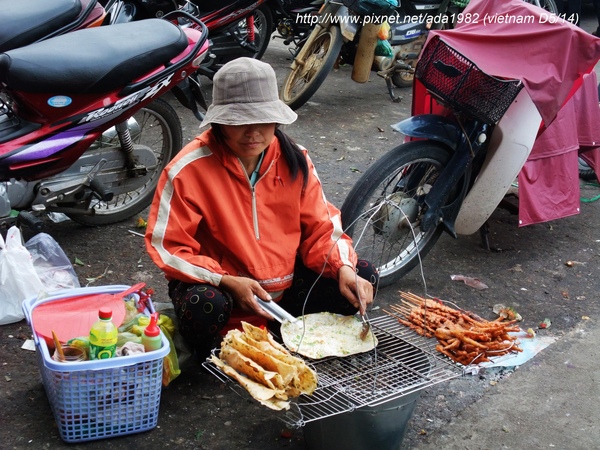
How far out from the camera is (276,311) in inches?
101

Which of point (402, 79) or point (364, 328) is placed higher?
point (364, 328)

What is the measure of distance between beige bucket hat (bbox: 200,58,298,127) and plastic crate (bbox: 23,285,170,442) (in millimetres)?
749

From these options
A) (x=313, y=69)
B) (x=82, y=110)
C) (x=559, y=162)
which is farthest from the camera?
(x=313, y=69)

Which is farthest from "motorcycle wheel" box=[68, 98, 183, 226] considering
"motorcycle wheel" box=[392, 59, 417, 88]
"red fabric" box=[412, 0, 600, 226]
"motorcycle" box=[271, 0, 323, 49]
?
"motorcycle wheel" box=[392, 59, 417, 88]

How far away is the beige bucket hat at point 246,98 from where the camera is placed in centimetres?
254

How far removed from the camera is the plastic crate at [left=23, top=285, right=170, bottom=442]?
92.5 inches

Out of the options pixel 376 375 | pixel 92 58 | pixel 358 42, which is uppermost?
pixel 92 58

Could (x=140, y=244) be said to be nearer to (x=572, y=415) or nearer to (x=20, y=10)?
(x=20, y=10)

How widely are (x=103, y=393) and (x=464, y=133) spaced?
6.81 ft

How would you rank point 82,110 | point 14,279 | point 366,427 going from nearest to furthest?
point 366,427
point 14,279
point 82,110

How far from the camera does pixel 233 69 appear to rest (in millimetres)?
2586

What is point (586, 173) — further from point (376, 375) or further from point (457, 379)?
point (376, 375)

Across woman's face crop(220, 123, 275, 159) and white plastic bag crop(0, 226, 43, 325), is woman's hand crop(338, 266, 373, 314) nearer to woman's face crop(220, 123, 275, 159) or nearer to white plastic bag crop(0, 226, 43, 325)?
woman's face crop(220, 123, 275, 159)

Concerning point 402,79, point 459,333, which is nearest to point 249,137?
point 459,333
